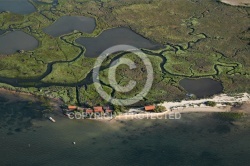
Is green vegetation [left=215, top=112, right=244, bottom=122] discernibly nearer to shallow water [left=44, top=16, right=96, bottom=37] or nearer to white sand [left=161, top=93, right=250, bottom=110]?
white sand [left=161, top=93, right=250, bottom=110]

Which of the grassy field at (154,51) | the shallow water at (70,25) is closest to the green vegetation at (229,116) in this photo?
the grassy field at (154,51)

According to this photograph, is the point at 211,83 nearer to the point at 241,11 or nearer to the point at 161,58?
the point at 161,58

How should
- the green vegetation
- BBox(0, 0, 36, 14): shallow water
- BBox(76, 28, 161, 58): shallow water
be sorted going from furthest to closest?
BBox(0, 0, 36, 14): shallow water, BBox(76, 28, 161, 58): shallow water, the green vegetation

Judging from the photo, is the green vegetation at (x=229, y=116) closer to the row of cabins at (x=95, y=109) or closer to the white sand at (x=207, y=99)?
the white sand at (x=207, y=99)

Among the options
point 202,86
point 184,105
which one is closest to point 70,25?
point 202,86

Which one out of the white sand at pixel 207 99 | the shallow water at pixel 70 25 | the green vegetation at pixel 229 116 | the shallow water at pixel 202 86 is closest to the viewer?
the green vegetation at pixel 229 116

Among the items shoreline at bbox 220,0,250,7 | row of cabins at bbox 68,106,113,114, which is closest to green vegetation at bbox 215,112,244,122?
row of cabins at bbox 68,106,113,114
